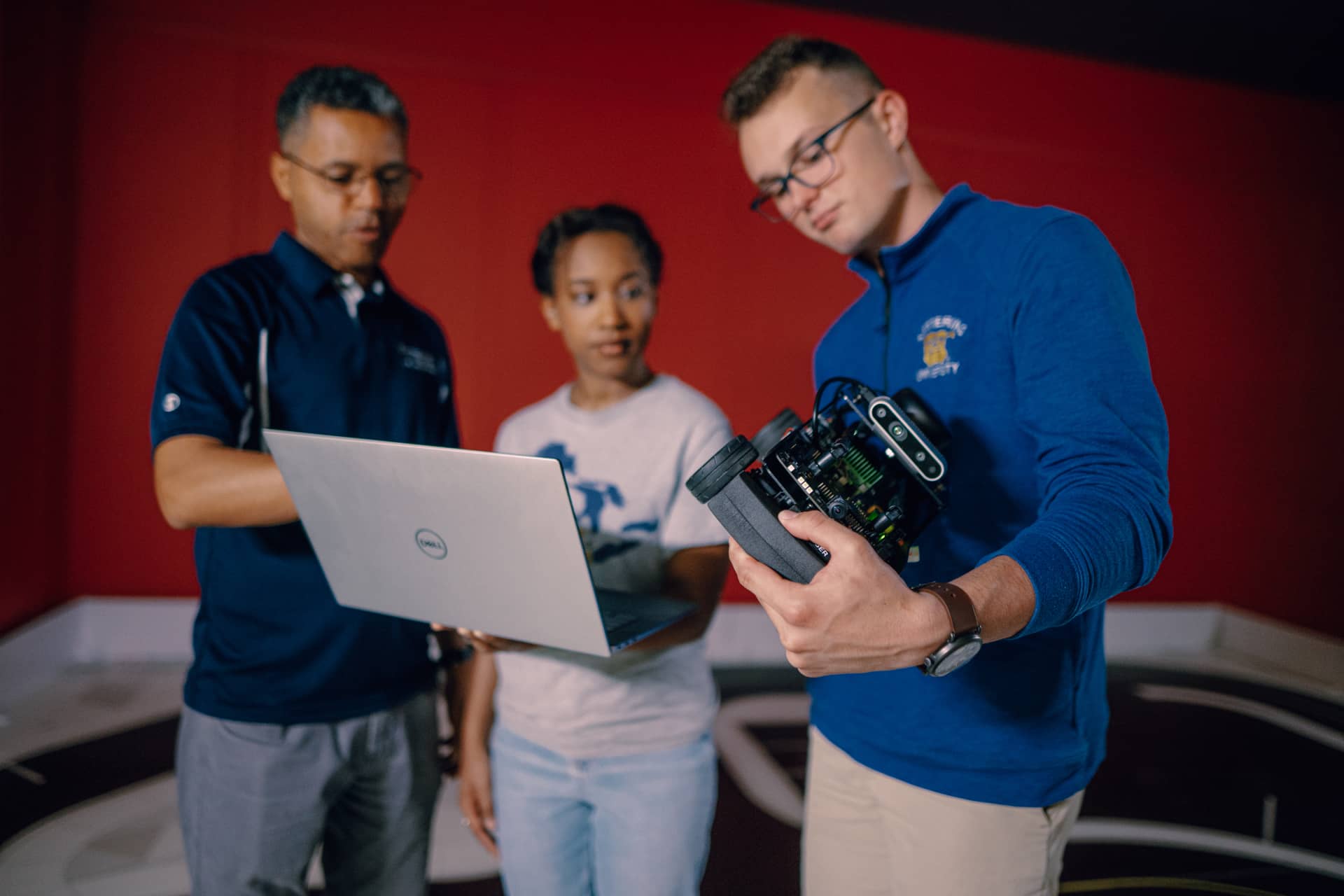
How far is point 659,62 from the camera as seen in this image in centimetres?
356

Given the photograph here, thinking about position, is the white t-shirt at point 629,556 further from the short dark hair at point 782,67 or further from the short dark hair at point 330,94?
the short dark hair at point 330,94

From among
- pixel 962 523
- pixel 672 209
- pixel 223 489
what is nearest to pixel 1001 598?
pixel 962 523

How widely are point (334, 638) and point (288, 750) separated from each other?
0.18 meters

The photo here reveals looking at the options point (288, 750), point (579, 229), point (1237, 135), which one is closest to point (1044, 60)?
point (1237, 135)

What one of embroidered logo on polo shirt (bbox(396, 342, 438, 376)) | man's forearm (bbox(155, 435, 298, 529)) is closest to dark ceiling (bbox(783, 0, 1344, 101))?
embroidered logo on polo shirt (bbox(396, 342, 438, 376))

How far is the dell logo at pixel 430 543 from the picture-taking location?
89 centimetres

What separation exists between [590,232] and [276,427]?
67 cm

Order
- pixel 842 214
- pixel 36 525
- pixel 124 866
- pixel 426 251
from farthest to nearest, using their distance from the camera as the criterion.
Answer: pixel 426 251, pixel 36 525, pixel 124 866, pixel 842 214

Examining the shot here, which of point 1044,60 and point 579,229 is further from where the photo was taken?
point 1044,60

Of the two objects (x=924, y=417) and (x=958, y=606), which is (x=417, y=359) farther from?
(x=958, y=606)

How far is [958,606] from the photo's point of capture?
0.58 meters

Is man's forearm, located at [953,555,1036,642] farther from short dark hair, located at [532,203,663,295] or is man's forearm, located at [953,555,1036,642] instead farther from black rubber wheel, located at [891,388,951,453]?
short dark hair, located at [532,203,663,295]

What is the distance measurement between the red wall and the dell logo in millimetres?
2675

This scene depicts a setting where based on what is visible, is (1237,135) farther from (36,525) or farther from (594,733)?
(36,525)
